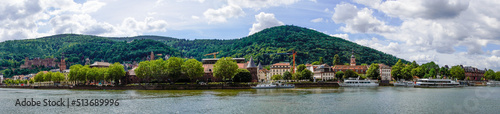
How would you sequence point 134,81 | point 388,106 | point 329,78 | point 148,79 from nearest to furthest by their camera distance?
point 388,106, point 148,79, point 134,81, point 329,78

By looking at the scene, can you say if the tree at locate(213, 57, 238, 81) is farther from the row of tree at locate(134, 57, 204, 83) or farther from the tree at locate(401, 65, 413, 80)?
the tree at locate(401, 65, 413, 80)

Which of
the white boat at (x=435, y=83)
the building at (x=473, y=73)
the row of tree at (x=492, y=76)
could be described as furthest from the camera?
the building at (x=473, y=73)

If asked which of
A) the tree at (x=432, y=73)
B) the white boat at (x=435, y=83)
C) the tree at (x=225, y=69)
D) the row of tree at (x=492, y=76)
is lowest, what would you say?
the white boat at (x=435, y=83)

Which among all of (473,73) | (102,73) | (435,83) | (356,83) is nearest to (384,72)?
(356,83)

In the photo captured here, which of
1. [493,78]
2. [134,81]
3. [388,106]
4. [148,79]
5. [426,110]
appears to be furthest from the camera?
[493,78]

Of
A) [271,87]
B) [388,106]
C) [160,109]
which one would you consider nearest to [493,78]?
[271,87]

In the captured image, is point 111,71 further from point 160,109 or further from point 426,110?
point 426,110

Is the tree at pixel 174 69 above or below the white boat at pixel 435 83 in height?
above

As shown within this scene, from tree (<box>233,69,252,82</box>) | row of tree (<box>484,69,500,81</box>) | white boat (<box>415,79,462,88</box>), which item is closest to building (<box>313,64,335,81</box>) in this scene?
white boat (<box>415,79,462,88</box>)

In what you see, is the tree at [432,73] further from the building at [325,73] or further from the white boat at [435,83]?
the building at [325,73]

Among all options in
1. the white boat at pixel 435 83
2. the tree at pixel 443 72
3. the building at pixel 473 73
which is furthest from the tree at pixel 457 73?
the building at pixel 473 73

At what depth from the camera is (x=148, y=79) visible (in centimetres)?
10338

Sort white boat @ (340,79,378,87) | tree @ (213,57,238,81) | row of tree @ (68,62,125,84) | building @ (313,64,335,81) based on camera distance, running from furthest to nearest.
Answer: building @ (313,64,335,81) → white boat @ (340,79,378,87) → row of tree @ (68,62,125,84) → tree @ (213,57,238,81)

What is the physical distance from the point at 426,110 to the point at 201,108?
82.9 ft
